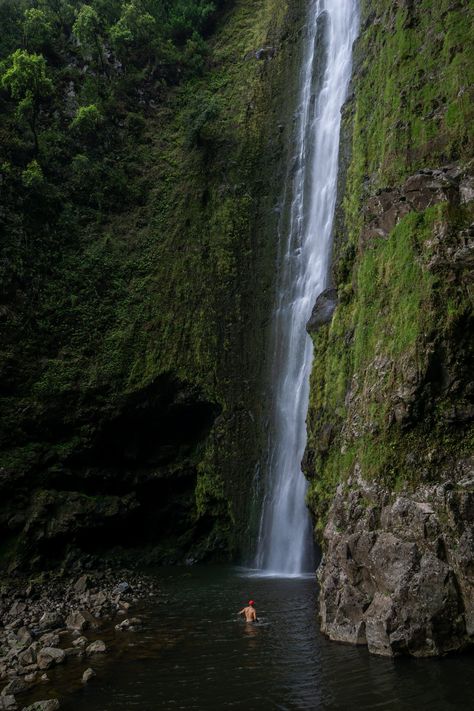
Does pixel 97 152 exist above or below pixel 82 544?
above

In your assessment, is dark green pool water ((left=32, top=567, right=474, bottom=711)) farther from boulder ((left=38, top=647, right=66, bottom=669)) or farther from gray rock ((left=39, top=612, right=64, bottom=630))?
gray rock ((left=39, top=612, right=64, bottom=630))

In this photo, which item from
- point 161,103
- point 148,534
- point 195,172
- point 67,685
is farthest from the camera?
point 161,103

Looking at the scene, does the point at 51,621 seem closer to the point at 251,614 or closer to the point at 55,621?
the point at 55,621

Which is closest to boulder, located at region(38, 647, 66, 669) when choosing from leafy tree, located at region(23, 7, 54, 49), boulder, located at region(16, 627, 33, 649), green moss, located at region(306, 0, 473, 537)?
boulder, located at region(16, 627, 33, 649)

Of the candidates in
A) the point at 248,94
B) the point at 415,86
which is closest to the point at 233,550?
the point at 415,86

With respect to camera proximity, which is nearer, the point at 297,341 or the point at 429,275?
the point at 429,275

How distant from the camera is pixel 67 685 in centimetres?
986

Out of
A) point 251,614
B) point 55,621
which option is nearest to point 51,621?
point 55,621

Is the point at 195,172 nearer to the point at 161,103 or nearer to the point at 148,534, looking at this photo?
the point at 161,103

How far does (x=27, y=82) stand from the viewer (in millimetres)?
26922

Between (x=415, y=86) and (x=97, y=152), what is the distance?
19274mm

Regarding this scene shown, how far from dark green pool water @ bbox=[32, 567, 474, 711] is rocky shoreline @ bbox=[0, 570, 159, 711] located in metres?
0.44

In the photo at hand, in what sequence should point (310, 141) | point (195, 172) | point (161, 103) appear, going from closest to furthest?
1. point (310, 141)
2. point (195, 172)
3. point (161, 103)

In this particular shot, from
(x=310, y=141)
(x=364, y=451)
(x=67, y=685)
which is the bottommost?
(x=67, y=685)
